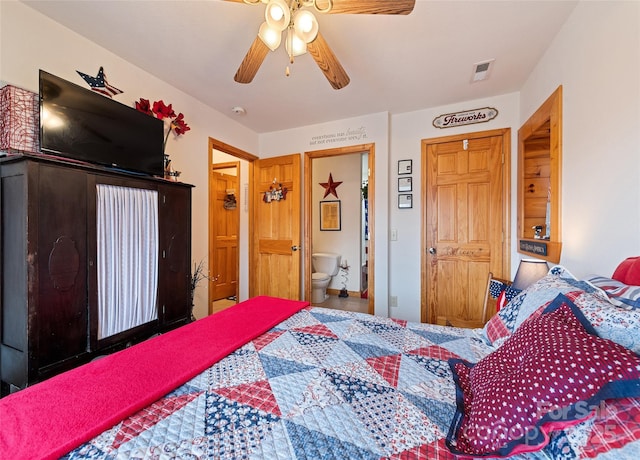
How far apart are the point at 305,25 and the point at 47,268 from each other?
187cm

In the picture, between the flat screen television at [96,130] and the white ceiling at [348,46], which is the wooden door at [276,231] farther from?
the flat screen television at [96,130]

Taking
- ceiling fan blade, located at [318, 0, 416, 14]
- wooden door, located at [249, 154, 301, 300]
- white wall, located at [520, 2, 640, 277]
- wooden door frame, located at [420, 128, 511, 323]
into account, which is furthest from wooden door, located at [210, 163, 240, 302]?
white wall, located at [520, 2, 640, 277]

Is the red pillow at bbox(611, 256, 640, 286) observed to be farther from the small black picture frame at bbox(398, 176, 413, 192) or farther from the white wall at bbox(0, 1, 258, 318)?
the white wall at bbox(0, 1, 258, 318)

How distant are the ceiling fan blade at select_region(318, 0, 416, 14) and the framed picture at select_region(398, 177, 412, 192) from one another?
195cm

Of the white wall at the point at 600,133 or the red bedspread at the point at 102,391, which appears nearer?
the red bedspread at the point at 102,391

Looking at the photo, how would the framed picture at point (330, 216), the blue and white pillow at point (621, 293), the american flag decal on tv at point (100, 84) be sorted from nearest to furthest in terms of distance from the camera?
the blue and white pillow at point (621, 293), the american flag decal on tv at point (100, 84), the framed picture at point (330, 216)

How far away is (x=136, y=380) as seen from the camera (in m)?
0.93

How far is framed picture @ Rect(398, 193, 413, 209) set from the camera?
3.10 metres

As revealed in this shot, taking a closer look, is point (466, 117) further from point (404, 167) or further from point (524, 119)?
point (404, 167)

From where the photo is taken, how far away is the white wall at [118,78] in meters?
1.61

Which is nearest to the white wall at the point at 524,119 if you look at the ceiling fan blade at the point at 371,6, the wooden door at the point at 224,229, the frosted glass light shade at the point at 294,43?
the ceiling fan blade at the point at 371,6

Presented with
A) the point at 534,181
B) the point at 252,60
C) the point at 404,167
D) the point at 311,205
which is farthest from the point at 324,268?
the point at 252,60

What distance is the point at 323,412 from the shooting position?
792mm

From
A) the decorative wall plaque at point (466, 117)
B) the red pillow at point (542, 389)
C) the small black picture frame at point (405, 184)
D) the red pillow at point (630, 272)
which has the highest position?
the decorative wall plaque at point (466, 117)
